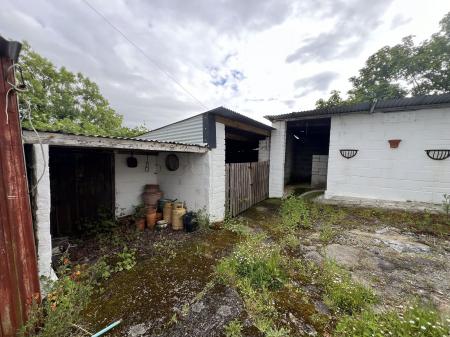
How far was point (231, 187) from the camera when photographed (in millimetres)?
5641

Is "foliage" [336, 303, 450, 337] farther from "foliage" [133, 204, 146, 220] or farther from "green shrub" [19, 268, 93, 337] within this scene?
"foliage" [133, 204, 146, 220]

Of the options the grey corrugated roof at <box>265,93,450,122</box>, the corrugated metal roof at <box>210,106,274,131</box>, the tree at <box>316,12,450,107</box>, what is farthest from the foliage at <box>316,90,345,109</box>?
the corrugated metal roof at <box>210,106,274,131</box>

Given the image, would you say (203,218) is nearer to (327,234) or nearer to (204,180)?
(204,180)

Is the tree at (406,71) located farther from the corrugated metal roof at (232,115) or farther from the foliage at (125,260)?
the foliage at (125,260)

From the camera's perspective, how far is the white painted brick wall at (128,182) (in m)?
5.12

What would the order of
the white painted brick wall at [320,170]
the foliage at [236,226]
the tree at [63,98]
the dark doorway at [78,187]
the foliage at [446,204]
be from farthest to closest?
the tree at [63,98]
the white painted brick wall at [320,170]
the foliage at [446,204]
the foliage at [236,226]
the dark doorway at [78,187]

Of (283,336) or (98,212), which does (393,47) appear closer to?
(283,336)

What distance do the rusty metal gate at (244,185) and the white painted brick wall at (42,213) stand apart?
393 cm

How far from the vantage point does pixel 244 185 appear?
629cm

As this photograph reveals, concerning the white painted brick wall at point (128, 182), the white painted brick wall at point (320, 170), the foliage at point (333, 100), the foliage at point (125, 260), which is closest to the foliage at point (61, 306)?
the foliage at point (125, 260)

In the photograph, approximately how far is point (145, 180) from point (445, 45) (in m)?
18.2

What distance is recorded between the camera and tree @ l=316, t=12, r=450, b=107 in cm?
1087

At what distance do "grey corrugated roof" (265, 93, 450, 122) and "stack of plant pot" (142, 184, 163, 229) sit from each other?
18.9 feet

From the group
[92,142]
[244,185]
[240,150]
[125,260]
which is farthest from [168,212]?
[240,150]
